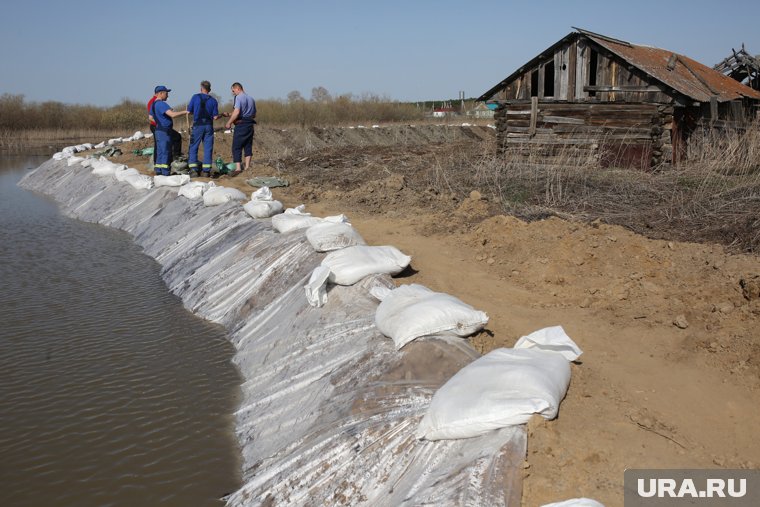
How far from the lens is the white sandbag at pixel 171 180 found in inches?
403

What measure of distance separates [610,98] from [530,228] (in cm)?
608

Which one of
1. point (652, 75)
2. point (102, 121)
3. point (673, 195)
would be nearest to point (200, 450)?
point (673, 195)

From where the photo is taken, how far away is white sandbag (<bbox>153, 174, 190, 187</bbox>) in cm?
1023

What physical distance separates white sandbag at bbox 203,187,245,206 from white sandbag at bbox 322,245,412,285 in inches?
158

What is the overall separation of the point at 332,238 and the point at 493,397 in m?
3.23

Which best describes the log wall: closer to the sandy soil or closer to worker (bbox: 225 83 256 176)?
the sandy soil

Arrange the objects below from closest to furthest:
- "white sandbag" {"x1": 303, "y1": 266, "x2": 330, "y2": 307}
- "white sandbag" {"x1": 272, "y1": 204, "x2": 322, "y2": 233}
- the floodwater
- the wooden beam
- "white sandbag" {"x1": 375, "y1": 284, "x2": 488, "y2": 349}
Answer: "white sandbag" {"x1": 375, "y1": 284, "x2": 488, "y2": 349} < the floodwater < "white sandbag" {"x1": 303, "y1": 266, "x2": 330, "y2": 307} < "white sandbag" {"x1": 272, "y1": 204, "x2": 322, "y2": 233} < the wooden beam

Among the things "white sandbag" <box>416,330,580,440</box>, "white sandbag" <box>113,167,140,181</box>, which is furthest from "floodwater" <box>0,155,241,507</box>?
"white sandbag" <box>113,167,140,181</box>

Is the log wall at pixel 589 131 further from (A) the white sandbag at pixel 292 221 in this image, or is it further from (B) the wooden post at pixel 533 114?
(A) the white sandbag at pixel 292 221

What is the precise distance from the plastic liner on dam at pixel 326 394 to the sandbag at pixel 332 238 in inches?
4.9

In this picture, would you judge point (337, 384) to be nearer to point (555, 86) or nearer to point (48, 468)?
point (48, 468)

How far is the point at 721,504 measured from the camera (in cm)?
250

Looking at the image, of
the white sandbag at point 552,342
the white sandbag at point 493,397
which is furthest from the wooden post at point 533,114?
the white sandbag at point 493,397

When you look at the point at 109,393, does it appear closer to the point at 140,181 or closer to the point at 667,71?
the point at 140,181
